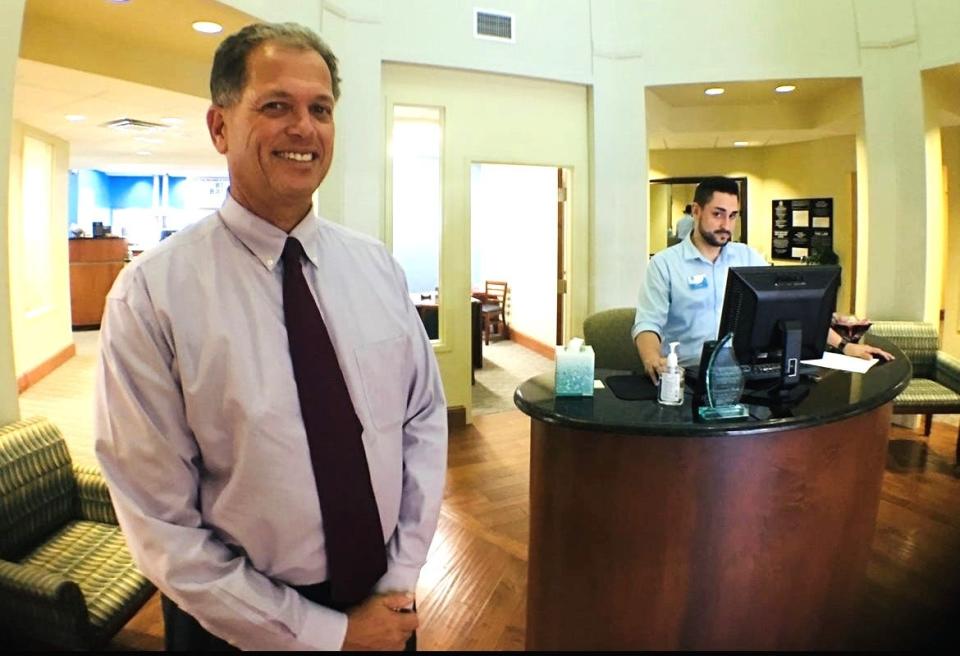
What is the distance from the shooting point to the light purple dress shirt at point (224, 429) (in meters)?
1.03

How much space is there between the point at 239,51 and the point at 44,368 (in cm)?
747

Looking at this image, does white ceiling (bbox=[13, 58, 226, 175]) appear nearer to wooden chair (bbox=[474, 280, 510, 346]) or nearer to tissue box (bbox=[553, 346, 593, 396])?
tissue box (bbox=[553, 346, 593, 396])

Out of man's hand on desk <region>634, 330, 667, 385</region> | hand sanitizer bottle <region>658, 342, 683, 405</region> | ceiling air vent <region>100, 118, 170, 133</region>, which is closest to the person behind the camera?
hand sanitizer bottle <region>658, 342, 683, 405</region>

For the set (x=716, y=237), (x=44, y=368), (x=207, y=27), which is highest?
(x=207, y=27)

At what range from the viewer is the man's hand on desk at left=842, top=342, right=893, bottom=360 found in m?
2.95

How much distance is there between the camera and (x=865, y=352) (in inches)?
117

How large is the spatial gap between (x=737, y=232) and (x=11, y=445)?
891 centimetres

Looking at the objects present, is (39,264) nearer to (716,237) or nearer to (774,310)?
(716,237)

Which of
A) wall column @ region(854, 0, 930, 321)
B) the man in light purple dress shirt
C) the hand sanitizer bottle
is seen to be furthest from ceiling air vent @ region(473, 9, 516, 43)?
the man in light purple dress shirt

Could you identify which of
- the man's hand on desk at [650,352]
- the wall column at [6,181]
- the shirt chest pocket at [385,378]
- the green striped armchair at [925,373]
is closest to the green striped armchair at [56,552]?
the wall column at [6,181]

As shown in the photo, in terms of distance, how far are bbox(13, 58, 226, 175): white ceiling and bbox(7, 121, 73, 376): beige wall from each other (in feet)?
1.35

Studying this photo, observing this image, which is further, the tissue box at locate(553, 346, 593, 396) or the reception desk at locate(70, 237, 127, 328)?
the reception desk at locate(70, 237, 127, 328)

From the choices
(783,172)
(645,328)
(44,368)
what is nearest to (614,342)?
(645,328)

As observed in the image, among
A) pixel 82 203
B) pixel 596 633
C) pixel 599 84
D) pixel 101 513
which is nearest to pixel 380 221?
pixel 599 84
